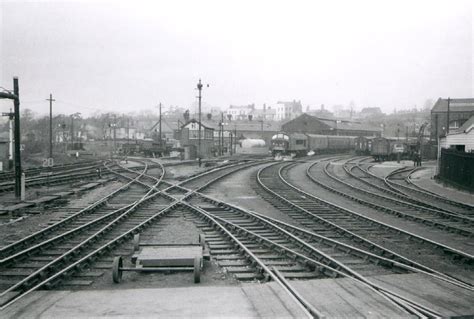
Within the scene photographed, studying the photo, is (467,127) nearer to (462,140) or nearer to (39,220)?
(462,140)

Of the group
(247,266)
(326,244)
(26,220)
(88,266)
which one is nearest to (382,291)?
(247,266)

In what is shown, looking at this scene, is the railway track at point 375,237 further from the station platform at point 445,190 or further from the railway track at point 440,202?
the station platform at point 445,190

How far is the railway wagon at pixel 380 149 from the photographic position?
4781cm

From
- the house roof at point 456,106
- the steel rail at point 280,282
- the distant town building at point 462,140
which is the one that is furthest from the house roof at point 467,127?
the house roof at point 456,106

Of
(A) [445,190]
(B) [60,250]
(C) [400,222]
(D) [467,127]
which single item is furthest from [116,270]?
(D) [467,127]

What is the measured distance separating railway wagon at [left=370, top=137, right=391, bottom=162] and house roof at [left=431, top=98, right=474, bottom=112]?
24.2 m

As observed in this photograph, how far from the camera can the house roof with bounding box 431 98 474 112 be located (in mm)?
67438

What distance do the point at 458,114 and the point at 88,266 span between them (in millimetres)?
69896

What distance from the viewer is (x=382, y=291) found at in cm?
641

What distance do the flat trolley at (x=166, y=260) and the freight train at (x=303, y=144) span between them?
141 feet

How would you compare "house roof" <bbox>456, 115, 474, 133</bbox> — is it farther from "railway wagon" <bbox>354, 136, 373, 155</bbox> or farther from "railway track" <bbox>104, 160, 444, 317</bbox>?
"railway wagon" <bbox>354, 136, 373, 155</bbox>

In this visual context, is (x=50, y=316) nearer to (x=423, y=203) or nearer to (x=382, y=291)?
(x=382, y=291)

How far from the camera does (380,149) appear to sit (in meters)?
47.8

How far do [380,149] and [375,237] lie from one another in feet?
128
